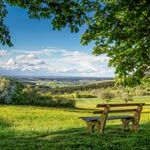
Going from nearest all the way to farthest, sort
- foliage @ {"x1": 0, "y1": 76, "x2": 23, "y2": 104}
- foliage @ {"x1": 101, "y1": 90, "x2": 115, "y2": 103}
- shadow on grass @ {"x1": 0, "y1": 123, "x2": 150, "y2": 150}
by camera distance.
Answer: shadow on grass @ {"x1": 0, "y1": 123, "x2": 150, "y2": 150}
foliage @ {"x1": 0, "y1": 76, "x2": 23, "y2": 104}
foliage @ {"x1": 101, "y1": 90, "x2": 115, "y2": 103}

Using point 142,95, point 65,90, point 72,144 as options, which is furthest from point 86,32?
point 65,90

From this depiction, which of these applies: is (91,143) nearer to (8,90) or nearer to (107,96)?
(8,90)

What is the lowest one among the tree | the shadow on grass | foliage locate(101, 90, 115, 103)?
the shadow on grass

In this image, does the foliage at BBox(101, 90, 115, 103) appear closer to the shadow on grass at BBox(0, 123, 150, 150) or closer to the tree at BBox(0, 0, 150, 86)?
the tree at BBox(0, 0, 150, 86)

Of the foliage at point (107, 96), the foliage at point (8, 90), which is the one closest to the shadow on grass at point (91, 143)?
the foliage at point (8, 90)

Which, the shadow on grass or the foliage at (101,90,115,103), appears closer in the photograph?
the shadow on grass

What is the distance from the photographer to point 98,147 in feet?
46.7

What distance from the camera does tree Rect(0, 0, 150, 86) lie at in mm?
15672

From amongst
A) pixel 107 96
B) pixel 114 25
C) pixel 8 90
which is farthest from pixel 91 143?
pixel 107 96

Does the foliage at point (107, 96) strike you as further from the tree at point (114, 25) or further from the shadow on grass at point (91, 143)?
the shadow on grass at point (91, 143)

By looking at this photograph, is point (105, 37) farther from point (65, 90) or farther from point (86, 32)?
point (65, 90)

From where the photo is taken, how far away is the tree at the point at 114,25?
15.7 m

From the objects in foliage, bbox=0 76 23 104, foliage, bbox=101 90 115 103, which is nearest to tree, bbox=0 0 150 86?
foliage, bbox=0 76 23 104

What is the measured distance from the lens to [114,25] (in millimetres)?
24219
